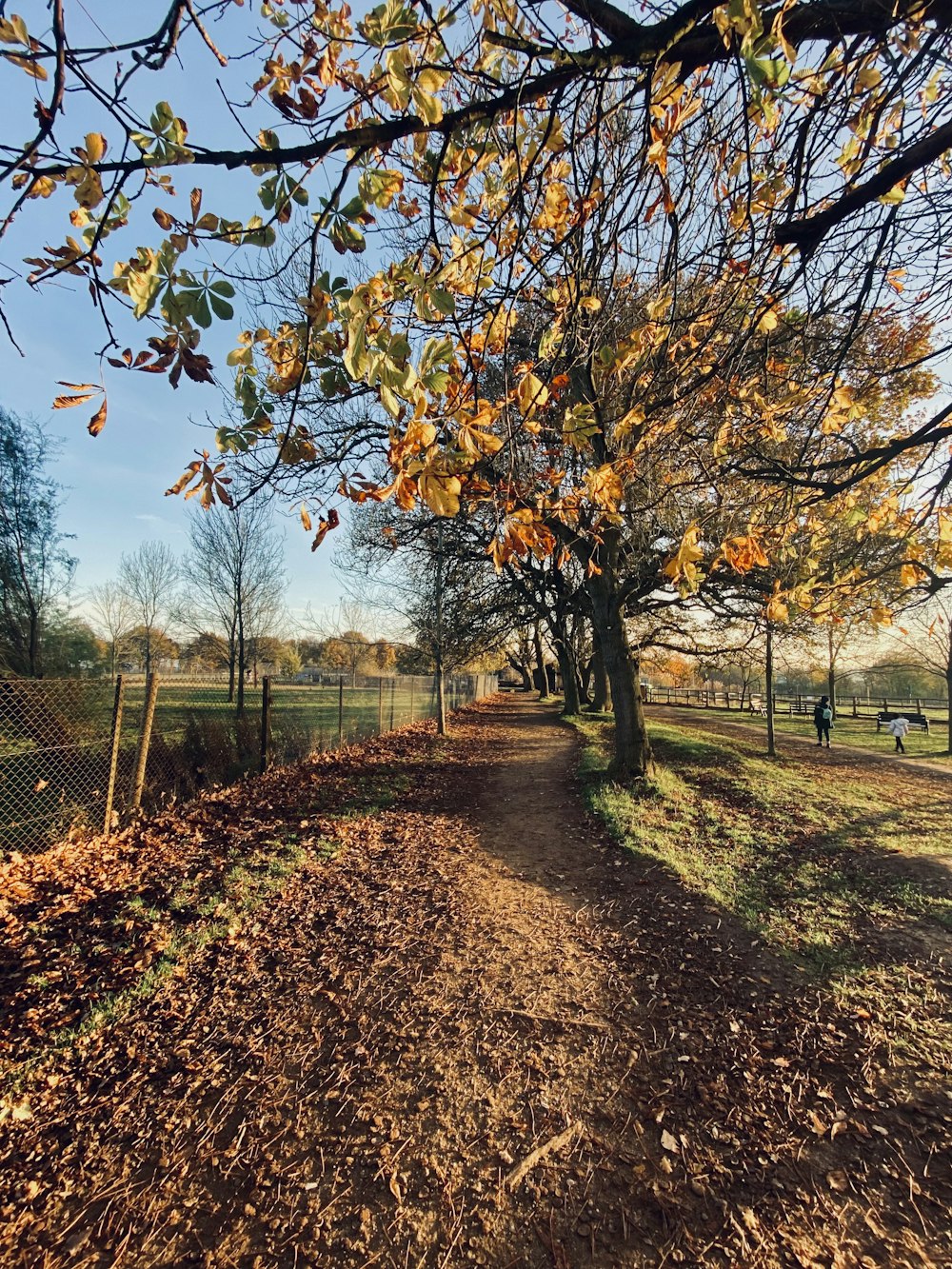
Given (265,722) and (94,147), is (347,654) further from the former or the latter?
(94,147)

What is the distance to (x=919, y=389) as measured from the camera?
4930 millimetres

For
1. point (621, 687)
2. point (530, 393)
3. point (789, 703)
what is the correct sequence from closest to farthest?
1. point (530, 393)
2. point (621, 687)
3. point (789, 703)

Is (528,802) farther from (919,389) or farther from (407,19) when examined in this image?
(407,19)

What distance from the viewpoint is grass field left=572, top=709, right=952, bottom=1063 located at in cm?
390

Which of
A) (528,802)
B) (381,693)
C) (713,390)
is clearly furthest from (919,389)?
(381,693)

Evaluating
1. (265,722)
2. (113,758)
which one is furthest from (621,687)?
(113,758)

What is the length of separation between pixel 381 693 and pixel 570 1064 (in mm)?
12355

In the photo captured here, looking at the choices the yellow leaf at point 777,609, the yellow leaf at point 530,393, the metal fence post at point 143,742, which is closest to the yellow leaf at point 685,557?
the yellow leaf at point 530,393

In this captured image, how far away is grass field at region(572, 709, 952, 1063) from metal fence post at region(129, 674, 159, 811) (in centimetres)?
578

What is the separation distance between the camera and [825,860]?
6.25 m

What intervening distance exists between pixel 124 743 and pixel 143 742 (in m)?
0.85

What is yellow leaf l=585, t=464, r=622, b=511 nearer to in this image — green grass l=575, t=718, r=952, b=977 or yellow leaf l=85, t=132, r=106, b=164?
yellow leaf l=85, t=132, r=106, b=164

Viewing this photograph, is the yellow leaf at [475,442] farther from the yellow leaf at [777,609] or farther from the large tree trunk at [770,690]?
the large tree trunk at [770,690]

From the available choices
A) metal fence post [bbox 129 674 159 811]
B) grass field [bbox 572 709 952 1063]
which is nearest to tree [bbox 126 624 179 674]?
metal fence post [bbox 129 674 159 811]
